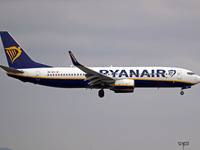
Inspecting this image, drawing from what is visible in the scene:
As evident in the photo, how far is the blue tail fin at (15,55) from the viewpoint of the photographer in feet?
313

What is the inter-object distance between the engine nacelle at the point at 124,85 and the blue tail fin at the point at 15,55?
14.3m

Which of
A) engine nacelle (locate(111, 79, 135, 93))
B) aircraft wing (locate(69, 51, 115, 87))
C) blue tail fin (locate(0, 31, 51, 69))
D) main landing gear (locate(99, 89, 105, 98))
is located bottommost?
main landing gear (locate(99, 89, 105, 98))

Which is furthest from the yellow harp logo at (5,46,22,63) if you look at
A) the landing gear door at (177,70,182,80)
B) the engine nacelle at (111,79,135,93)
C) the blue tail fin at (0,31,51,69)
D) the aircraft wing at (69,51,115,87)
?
the landing gear door at (177,70,182,80)

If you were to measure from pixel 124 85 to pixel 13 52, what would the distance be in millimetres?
21626

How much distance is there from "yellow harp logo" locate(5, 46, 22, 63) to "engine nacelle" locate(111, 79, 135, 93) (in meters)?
18.9

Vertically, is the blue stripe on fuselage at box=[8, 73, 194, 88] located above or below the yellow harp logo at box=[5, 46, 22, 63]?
below

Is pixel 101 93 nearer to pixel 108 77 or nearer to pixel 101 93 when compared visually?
pixel 101 93

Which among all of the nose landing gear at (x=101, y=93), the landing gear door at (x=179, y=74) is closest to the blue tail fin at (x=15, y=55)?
the nose landing gear at (x=101, y=93)

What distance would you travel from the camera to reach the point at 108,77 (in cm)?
8962

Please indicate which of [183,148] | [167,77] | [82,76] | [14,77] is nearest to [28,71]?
[14,77]

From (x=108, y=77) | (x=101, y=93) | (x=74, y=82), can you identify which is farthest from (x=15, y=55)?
(x=108, y=77)

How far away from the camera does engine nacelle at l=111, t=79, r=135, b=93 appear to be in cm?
8938

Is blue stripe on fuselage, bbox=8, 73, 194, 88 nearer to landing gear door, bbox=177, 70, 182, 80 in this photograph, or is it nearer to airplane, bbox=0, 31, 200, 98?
airplane, bbox=0, 31, 200, 98

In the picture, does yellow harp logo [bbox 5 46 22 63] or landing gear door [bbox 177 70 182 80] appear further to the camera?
yellow harp logo [bbox 5 46 22 63]
